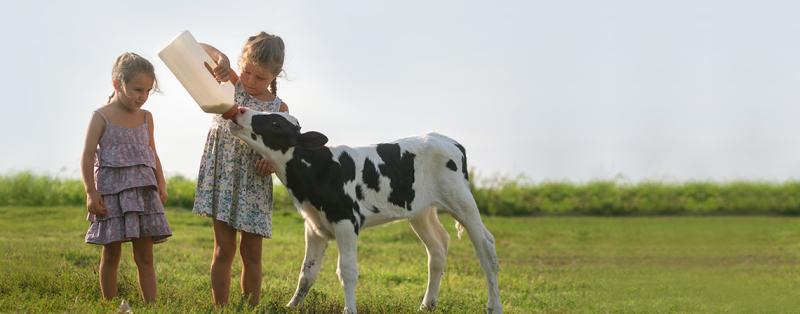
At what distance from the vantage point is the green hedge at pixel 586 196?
19250 mm

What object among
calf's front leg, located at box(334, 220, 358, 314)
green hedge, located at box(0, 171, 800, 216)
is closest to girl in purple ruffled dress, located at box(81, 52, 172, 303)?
calf's front leg, located at box(334, 220, 358, 314)

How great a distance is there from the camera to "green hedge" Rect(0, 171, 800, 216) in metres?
19.2

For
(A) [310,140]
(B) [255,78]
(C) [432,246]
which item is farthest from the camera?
(C) [432,246]

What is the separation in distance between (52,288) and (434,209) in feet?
12.7

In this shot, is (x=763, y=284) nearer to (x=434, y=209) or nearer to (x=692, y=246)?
(x=692, y=246)

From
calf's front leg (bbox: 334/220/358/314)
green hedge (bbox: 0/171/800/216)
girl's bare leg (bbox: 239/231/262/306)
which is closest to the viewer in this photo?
calf's front leg (bbox: 334/220/358/314)

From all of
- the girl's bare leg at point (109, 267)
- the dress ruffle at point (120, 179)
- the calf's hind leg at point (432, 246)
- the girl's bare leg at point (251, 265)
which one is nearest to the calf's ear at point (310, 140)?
the girl's bare leg at point (251, 265)

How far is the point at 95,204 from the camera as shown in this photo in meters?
7.56

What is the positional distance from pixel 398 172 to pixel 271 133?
1.24 m

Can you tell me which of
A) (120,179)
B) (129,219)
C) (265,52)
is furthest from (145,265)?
(265,52)

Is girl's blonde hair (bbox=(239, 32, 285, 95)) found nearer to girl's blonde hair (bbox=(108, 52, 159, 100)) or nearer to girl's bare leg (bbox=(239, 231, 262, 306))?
girl's blonde hair (bbox=(108, 52, 159, 100))

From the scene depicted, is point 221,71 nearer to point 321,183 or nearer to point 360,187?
point 321,183

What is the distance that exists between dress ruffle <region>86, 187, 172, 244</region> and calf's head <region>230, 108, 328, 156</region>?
1.06m

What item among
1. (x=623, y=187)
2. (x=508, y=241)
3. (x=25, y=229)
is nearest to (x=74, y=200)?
(x=25, y=229)
